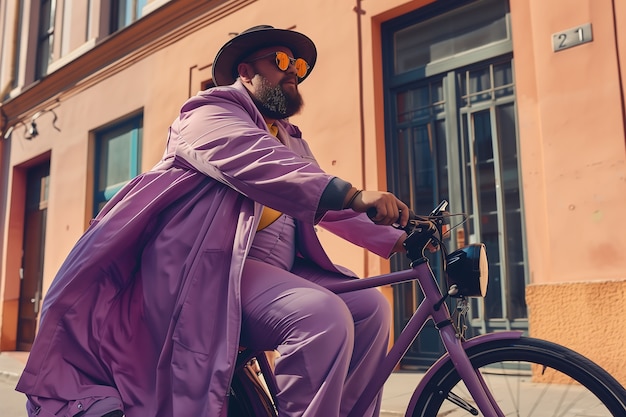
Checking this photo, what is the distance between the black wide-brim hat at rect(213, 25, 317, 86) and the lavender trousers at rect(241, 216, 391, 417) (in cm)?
76

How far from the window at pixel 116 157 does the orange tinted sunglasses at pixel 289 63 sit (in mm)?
7139

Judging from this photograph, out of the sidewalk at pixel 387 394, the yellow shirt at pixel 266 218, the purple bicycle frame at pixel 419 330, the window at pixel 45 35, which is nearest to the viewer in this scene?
the purple bicycle frame at pixel 419 330

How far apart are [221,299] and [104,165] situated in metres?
8.79

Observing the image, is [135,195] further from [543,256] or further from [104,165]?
[104,165]

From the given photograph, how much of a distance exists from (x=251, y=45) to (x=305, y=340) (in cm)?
122

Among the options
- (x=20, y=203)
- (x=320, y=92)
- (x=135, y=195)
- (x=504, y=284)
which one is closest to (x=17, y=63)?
(x=20, y=203)

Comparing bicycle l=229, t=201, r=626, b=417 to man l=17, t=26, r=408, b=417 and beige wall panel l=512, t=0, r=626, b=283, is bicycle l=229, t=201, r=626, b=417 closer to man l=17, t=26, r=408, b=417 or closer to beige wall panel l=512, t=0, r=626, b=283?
man l=17, t=26, r=408, b=417

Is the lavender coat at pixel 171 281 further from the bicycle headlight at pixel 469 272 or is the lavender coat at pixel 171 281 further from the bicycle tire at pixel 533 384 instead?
the bicycle tire at pixel 533 384

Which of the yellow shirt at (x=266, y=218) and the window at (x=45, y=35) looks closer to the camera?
the yellow shirt at (x=266, y=218)

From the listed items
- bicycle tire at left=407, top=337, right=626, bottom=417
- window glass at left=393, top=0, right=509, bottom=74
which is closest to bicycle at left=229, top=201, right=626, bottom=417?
bicycle tire at left=407, top=337, right=626, bottom=417

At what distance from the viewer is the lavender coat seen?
1815mm

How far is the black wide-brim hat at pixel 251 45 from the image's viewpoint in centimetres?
239

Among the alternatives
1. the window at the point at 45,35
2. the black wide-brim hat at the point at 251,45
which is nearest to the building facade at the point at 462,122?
the window at the point at 45,35

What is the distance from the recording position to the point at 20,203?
12.1m
